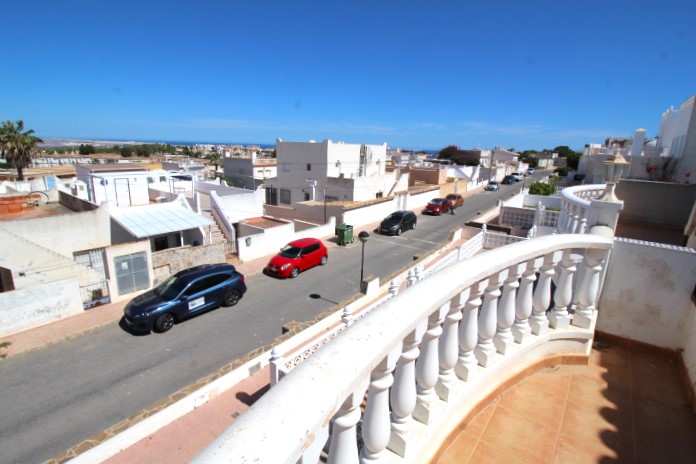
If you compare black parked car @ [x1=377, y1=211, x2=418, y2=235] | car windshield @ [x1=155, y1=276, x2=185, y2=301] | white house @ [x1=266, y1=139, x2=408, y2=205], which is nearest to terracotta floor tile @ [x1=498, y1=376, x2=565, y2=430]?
car windshield @ [x1=155, y1=276, x2=185, y2=301]

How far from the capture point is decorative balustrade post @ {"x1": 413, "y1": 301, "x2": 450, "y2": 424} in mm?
2096

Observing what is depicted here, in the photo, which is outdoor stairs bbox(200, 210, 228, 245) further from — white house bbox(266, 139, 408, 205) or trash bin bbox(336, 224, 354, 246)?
white house bbox(266, 139, 408, 205)

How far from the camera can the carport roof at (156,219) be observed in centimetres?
1741

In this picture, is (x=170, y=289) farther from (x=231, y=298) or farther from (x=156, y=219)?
(x=156, y=219)

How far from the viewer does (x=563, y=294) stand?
11.2 ft

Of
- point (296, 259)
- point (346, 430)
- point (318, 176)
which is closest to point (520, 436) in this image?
point (346, 430)

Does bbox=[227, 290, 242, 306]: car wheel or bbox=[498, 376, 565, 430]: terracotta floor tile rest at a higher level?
bbox=[498, 376, 565, 430]: terracotta floor tile

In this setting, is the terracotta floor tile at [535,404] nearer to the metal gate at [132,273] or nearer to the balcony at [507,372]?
the balcony at [507,372]

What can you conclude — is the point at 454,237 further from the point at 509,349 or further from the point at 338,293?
the point at 509,349

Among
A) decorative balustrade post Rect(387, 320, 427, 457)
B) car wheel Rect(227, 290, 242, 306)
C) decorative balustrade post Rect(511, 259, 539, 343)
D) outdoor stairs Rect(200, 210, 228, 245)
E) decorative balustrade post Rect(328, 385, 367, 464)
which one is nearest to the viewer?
decorative balustrade post Rect(328, 385, 367, 464)

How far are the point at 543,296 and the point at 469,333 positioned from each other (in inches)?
45.5

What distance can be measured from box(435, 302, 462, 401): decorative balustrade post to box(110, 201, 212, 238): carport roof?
1774 centimetres

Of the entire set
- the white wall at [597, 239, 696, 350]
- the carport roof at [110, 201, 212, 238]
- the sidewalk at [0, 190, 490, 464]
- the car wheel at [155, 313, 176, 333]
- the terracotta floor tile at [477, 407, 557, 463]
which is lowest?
the car wheel at [155, 313, 176, 333]

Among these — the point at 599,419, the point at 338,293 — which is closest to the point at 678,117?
the point at 338,293
